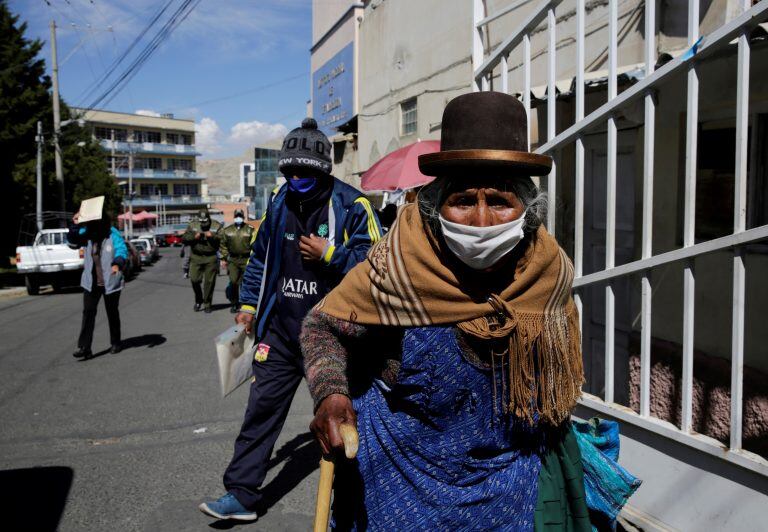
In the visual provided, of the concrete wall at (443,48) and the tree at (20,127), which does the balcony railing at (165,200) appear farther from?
the concrete wall at (443,48)

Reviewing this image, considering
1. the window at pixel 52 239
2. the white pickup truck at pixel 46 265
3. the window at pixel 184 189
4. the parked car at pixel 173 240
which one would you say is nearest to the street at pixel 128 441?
the white pickup truck at pixel 46 265

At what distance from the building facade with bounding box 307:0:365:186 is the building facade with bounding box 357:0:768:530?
10.0 metres

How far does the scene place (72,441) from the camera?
4.74 metres

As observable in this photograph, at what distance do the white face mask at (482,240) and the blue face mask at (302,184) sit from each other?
5.43ft

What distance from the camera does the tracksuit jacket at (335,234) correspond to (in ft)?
10.9

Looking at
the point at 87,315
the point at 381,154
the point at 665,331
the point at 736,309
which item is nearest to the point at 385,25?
the point at 381,154

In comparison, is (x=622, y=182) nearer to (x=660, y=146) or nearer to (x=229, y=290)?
(x=660, y=146)

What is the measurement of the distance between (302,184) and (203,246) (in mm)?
8298

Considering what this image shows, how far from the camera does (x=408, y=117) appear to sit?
40.7 feet

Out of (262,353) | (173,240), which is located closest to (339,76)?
(262,353)

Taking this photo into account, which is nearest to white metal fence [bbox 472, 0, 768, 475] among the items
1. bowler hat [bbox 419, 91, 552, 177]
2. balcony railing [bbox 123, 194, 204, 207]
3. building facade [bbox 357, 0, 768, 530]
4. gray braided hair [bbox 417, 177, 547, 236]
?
building facade [bbox 357, 0, 768, 530]

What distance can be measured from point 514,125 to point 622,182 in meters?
3.47

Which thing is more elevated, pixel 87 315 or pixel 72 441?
pixel 87 315

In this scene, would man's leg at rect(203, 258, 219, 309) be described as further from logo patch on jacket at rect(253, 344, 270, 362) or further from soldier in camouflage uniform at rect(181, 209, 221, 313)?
logo patch on jacket at rect(253, 344, 270, 362)
